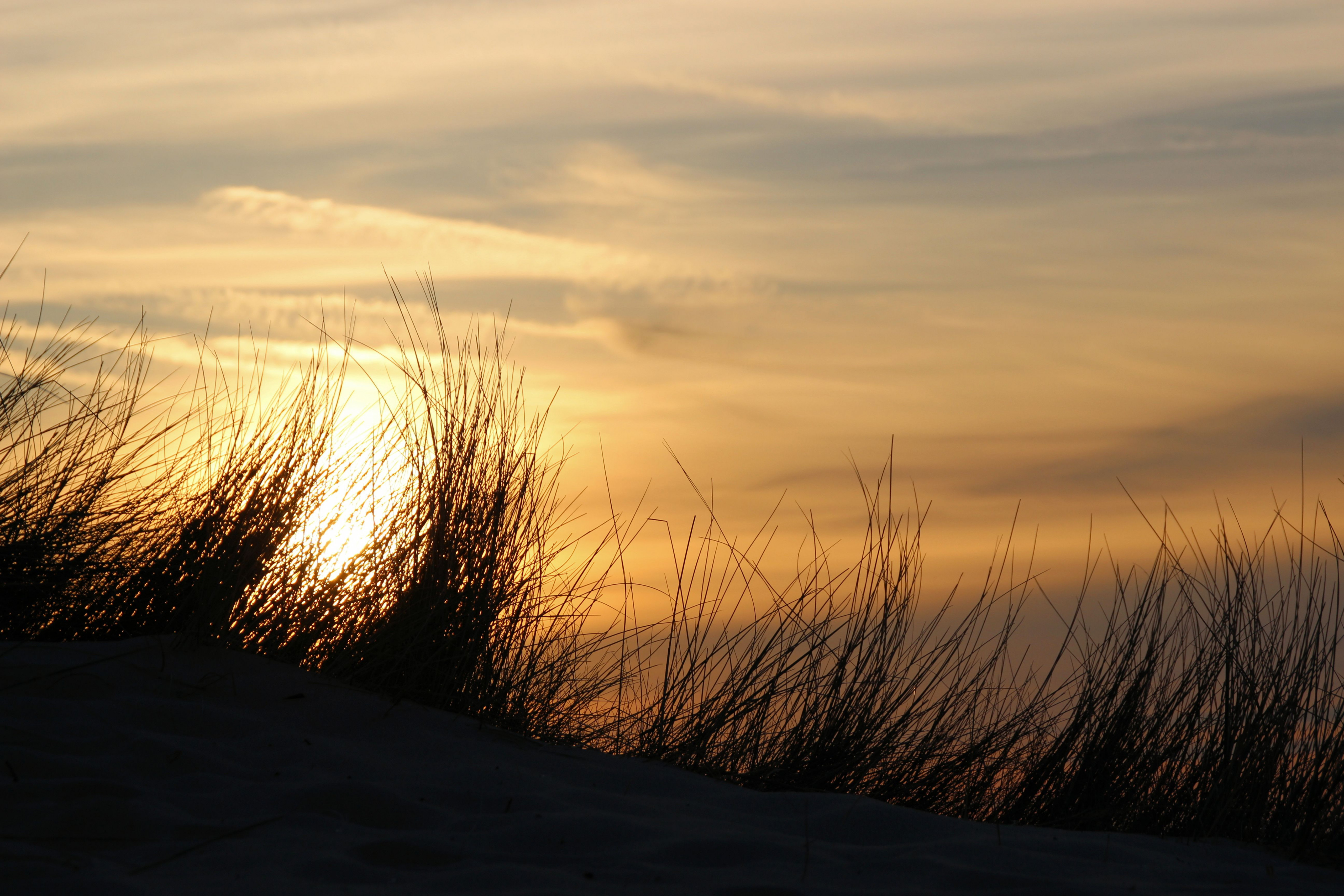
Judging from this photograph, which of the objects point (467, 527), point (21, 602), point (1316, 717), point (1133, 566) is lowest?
point (21, 602)

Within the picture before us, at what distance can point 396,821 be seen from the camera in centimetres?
230

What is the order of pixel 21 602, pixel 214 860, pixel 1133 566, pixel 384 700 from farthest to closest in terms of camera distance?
pixel 1133 566 → pixel 21 602 → pixel 384 700 → pixel 214 860

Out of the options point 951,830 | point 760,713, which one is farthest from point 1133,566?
point 951,830

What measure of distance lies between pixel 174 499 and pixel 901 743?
2.73 meters

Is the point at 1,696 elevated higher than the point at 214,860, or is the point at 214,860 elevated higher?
the point at 1,696

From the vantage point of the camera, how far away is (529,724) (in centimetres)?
353

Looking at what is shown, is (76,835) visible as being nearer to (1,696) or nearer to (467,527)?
(1,696)

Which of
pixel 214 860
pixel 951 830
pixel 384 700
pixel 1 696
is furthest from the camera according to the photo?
pixel 384 700

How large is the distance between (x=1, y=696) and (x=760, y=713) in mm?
2202

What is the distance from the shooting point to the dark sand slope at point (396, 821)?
1.98 m

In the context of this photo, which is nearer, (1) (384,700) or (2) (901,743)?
(1) (384,700)

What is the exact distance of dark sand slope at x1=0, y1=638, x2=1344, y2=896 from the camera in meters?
1.98

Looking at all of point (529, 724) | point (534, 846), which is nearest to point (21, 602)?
point (529, 724)

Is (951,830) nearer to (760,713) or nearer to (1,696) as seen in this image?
(760,713)
